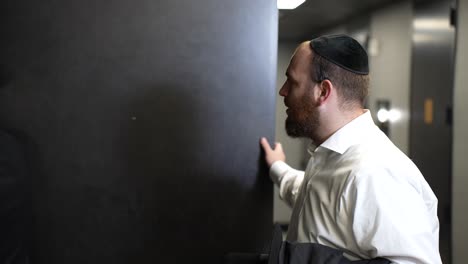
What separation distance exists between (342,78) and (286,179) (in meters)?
0.42

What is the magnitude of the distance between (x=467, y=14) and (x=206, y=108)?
2.35 meters

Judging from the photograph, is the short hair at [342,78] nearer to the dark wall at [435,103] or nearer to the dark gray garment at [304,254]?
the dark gray garment at [304,254]

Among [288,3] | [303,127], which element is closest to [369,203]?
[303,127]

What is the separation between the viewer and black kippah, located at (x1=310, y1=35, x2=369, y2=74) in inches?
41.9

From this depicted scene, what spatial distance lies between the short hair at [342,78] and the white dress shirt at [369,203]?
0.17 ft

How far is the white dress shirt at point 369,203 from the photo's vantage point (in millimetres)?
881

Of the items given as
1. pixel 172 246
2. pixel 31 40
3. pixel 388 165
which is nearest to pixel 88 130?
pixel 31 40

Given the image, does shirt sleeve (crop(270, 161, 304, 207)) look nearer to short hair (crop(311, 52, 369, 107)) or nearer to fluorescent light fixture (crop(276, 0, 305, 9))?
short hair (crop(311, 52, 369, 107))

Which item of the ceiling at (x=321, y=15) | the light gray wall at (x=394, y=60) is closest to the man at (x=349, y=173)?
the ceiling at (x=321, y=15)

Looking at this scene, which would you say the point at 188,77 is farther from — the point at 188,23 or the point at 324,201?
the point at 324,201

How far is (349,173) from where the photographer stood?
963 millimetres

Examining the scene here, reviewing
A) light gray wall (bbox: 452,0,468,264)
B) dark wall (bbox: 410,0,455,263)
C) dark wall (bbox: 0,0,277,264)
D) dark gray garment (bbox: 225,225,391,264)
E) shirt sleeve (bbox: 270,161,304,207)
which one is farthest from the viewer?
dark wall (bbox: 410,0,455,263)

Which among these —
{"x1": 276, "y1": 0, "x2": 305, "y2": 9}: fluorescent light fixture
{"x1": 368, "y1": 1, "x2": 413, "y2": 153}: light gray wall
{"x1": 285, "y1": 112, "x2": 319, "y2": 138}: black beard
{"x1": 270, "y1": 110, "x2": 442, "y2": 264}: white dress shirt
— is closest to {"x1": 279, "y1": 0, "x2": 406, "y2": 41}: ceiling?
{"x1": 368, "y1": 1, "x2": 413, "y2": 153}: light gray wall

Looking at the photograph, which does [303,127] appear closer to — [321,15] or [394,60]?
[394,60]
